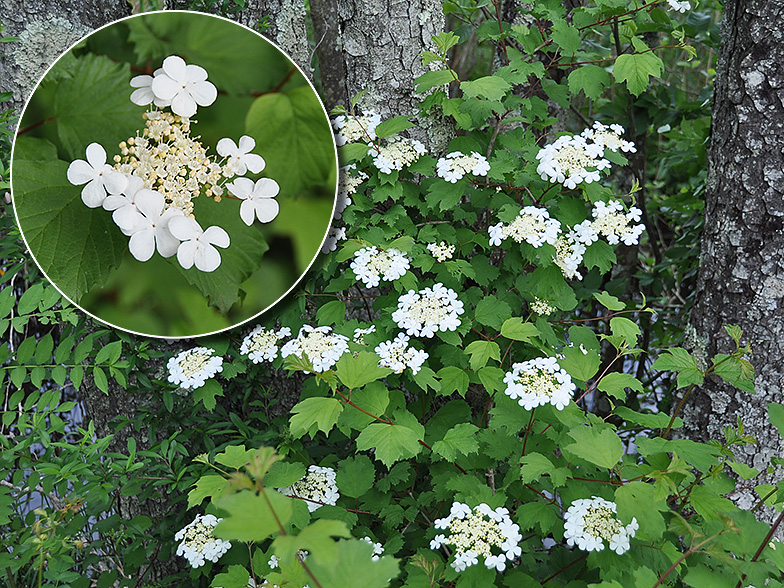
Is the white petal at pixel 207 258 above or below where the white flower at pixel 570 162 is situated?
below

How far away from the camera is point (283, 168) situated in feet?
4.38

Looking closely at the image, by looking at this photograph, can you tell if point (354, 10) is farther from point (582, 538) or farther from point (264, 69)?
point (582, 538)

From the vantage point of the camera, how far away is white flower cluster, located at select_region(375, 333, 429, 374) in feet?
3.67

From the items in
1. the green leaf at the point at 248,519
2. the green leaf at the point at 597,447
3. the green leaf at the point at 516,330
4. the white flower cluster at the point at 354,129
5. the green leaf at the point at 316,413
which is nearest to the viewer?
the green leaf at the point at 248,519

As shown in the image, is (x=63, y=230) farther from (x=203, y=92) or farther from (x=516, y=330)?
(x=516, y=330)

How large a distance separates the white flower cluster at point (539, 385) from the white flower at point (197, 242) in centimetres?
66

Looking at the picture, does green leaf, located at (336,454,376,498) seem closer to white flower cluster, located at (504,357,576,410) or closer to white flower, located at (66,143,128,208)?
white flower cluster, located at (504,357,576,410)

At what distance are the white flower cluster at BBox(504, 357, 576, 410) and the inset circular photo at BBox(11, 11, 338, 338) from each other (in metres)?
0.55

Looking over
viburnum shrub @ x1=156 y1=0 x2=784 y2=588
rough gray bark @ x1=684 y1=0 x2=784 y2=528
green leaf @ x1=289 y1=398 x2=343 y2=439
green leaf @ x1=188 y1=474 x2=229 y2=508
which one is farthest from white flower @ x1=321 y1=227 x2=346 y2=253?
rough gray bark @ x1=684 y1=0 x2=784 y2=528

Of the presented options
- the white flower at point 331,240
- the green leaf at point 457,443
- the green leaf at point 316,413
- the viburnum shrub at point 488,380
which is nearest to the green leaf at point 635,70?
A: the viburnum shrub at point 488,380

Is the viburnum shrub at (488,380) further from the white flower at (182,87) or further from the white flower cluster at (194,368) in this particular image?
the white flower at (182,87)

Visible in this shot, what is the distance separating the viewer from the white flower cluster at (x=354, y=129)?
1.36 meters

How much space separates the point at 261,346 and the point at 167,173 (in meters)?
0.40

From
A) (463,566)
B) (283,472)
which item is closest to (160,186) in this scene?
(283,472)
